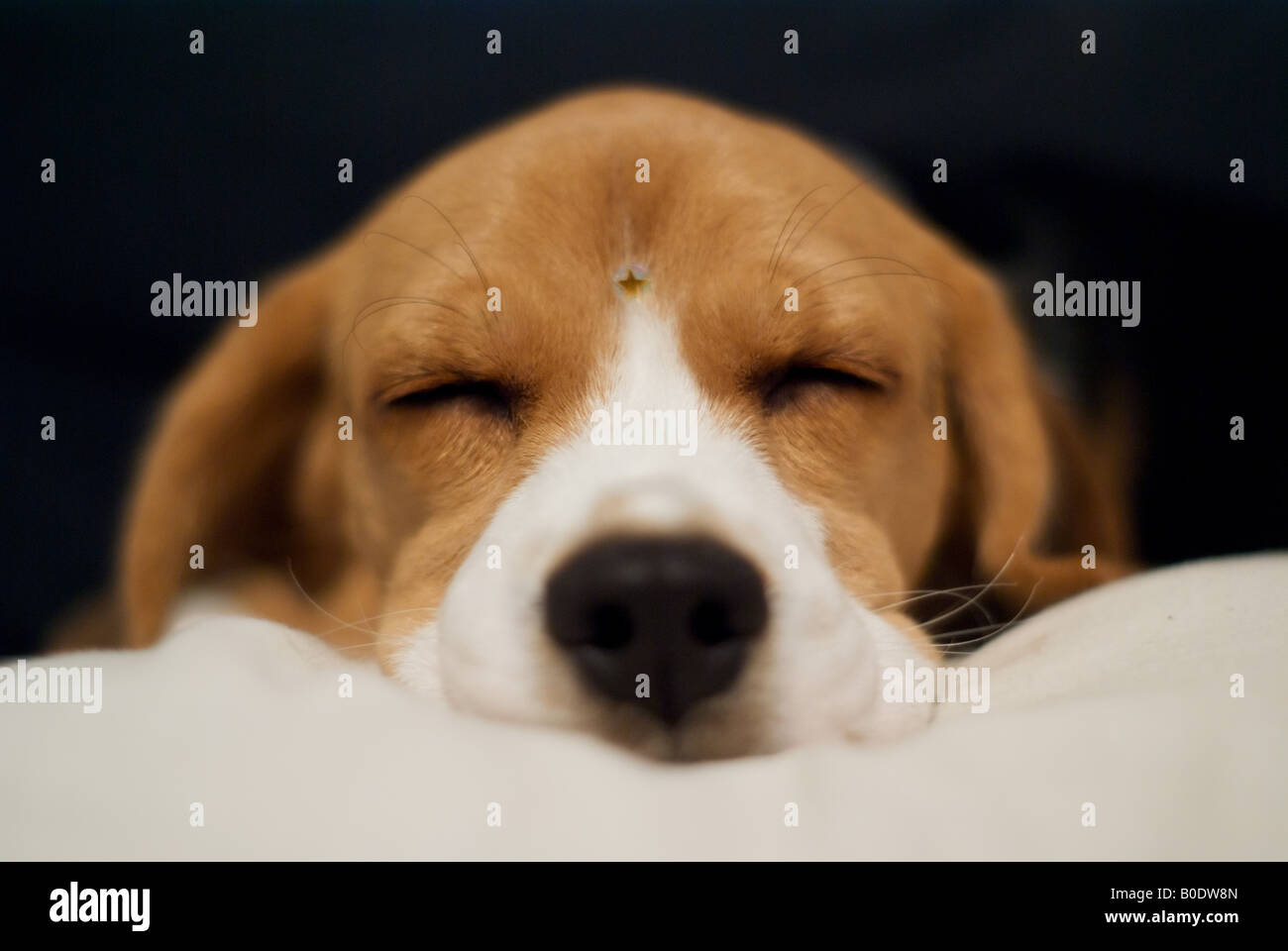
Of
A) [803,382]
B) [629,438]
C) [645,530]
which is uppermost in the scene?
[803,382]

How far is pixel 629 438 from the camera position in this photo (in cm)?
144

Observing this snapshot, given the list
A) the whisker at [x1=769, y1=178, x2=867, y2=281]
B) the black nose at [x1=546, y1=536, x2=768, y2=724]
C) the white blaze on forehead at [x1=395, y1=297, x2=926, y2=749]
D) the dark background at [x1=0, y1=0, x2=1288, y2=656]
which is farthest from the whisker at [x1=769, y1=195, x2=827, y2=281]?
the black nose at [x1=546, y1=536, x2=768, y2=724]

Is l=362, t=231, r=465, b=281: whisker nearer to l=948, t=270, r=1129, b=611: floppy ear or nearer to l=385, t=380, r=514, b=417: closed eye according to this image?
l=385, t=380, r=514, b=417: closed eye

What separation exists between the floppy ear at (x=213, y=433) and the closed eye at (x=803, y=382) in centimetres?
88

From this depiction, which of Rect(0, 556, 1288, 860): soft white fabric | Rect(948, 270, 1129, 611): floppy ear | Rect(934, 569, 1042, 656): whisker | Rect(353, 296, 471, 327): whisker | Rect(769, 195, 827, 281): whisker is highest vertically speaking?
Rect(769, 195, 827, 281): whisker

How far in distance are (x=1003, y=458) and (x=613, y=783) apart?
1.13 m

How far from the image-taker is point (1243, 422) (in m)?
2.16

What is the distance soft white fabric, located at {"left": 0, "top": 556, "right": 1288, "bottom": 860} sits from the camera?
1.03 m

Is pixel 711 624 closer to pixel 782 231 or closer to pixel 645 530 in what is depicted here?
pixel 645 530

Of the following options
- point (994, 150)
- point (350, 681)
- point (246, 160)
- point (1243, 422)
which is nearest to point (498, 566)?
point (350, 681)

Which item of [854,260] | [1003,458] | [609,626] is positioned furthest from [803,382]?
[609,626]

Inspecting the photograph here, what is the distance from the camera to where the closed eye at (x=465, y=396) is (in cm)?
157

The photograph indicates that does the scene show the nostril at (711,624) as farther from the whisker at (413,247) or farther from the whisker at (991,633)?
the whisker at (413,247)

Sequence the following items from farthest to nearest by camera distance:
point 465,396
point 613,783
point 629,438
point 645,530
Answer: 1. point 465,396
2. point 629,438
3. point 645,530
4. point 613,783
